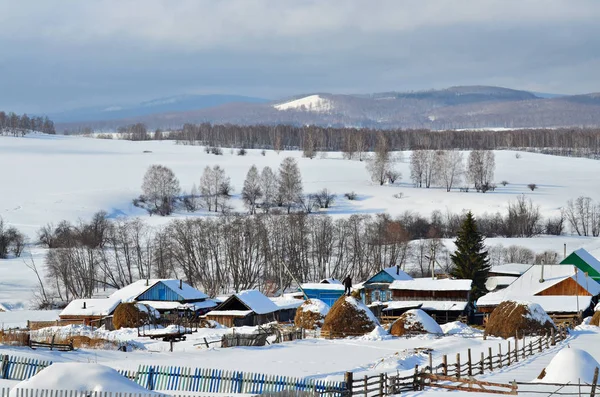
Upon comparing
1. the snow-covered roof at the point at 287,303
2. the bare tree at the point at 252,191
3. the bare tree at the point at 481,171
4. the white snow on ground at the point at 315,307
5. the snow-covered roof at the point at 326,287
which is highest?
the bare tree at the point at 481,171

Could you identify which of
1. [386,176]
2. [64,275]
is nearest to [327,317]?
[64,275]

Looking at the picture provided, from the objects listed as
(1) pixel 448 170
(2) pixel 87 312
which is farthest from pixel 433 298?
(1) pixel 448 170

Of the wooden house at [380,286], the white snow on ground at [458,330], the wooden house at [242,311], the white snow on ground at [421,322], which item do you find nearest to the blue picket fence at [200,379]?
the white snow on ground at [421,322]

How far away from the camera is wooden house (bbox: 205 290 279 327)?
54.9m

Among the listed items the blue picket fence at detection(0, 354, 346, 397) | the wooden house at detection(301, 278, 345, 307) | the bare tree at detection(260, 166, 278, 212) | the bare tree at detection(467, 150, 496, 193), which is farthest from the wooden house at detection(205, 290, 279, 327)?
the bare tree at detection(467, 150, 496, 193)

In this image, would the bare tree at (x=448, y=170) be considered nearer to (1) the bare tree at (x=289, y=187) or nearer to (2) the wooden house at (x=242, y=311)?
(1) the bare tree at (x=289, y=187)

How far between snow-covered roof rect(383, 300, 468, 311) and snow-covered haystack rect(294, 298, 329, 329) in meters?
10.2

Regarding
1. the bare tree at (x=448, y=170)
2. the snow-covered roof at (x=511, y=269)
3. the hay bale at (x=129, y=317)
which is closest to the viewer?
the hay bale at (x=129, y=317)

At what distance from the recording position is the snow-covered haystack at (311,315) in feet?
156

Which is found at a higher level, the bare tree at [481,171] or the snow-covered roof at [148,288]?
the bare tree at [481,171]

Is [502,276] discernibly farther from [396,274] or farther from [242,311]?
[242,311]

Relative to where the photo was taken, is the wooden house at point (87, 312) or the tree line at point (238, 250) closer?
the wooden house at point (87, 312)

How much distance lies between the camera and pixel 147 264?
85.4 meters

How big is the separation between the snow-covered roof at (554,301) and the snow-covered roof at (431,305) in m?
1.47
